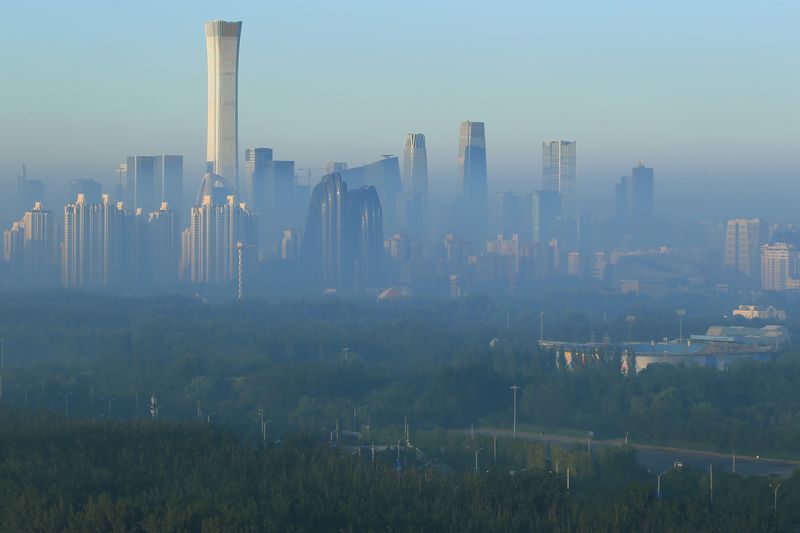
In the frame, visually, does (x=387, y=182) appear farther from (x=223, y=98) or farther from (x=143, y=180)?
(x=223, y=98)

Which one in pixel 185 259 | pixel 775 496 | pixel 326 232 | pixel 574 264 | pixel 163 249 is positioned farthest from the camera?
pixel 574 264

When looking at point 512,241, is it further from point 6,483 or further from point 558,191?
point 6,483

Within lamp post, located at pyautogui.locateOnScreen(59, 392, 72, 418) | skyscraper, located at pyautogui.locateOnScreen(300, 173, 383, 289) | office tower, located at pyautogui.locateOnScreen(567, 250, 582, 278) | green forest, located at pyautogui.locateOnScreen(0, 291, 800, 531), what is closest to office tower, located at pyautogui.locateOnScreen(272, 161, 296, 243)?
skyscraper, located at pyautogui.locateOnScreen(300, 173, 383, 289)

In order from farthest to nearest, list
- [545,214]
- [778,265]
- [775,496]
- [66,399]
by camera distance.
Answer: [545,214]
[778,265]
[66,399]
[775,496]

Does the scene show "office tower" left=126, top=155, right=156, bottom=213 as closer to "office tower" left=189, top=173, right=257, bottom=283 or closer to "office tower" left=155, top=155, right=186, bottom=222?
"office tower" left=155, top=155, right=186, bottom=222

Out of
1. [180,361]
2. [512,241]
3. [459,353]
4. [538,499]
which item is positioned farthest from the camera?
[512,241]

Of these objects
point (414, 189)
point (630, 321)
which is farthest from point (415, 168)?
point (630, 321)

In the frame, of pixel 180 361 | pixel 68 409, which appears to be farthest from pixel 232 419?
pixel 180 361
